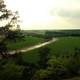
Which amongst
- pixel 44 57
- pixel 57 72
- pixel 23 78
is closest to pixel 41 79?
pixel 57 72

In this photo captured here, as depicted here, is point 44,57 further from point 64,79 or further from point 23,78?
point 23,78

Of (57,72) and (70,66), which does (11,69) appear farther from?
(70,66)

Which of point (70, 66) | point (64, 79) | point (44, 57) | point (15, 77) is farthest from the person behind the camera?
point (44, 57)

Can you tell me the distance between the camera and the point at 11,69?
62.8 feet

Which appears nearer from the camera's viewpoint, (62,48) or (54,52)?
(54,52)

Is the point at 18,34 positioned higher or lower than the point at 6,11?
lower

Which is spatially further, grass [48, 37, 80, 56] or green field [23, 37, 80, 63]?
grass [48, 37, 80, 56]

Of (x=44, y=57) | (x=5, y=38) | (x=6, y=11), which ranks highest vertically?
(x=6, y=11)

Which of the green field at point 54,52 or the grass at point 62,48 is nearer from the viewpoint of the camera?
the green field at point 54,52

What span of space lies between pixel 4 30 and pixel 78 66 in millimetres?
13184

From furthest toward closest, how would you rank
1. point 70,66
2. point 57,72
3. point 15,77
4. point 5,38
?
point 70,66 < point 57,72 < point 15,77 < point 5,38

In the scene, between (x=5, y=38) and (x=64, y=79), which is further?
(x=64, y=79)

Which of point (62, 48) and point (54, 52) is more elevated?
point (54, 52)

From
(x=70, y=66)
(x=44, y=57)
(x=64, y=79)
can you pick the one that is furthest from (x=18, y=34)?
(x=44, y=57)
